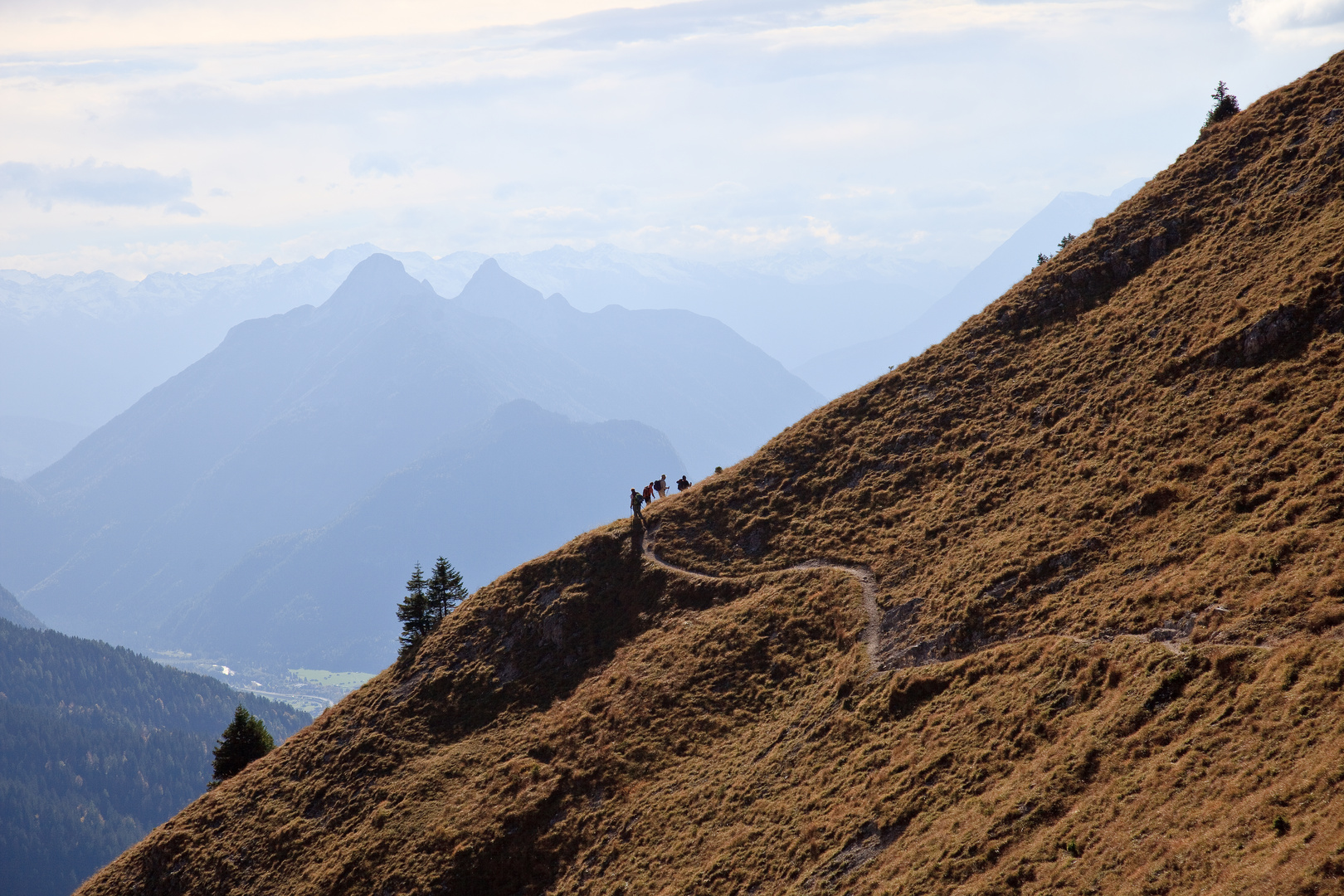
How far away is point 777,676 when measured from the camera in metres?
42.6

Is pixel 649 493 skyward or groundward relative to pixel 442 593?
groundward

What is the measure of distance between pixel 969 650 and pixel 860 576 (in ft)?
32.6

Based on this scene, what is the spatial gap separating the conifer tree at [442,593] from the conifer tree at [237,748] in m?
15.2

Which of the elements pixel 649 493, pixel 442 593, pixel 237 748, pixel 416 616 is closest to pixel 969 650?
pixel 649 493

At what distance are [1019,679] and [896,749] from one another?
17.5 feet

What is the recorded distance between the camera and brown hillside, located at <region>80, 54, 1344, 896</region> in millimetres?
24250

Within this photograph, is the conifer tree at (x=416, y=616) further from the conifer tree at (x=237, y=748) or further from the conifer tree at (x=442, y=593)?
the conifer tree at (x=237, y=748)

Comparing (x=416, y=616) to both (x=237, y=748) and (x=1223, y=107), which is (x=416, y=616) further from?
(x=1223, y=107)

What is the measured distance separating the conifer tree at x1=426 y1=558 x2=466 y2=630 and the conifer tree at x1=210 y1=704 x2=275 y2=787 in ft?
49.9

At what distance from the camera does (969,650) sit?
35.6m

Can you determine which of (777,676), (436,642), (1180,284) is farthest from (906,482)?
(436,642)

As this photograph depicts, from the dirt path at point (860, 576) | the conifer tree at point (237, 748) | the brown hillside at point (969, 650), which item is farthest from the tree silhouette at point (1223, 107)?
the conifer tree at point (237, 748)

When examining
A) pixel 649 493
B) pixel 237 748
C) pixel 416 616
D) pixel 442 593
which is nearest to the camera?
pixel 649 493

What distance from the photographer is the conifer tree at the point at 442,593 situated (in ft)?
211
